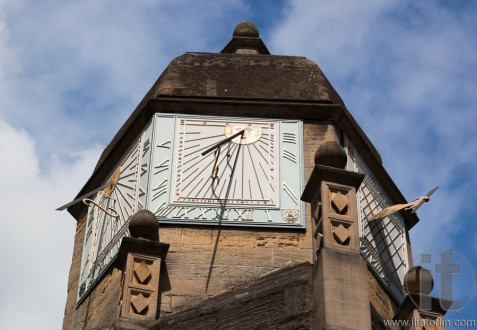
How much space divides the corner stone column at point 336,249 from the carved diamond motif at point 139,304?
211 cm

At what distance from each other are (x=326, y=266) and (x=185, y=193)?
13.5 feet

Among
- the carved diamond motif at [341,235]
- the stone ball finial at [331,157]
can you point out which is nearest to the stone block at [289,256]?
the stone ball finial at [331,157]

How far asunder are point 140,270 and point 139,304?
45cm

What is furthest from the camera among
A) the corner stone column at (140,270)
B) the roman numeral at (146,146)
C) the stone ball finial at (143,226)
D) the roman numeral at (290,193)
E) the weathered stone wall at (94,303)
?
the roman numeral at (146,146)

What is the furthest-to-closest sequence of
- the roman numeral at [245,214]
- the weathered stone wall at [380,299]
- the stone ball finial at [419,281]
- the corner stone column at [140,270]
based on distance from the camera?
the roman numeral at [245,214] → the weathered stone wall at [380,299] → the corner stone column at [140,270] → the stone ball finial at [419,281]

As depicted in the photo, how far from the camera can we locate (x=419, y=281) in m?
13.2

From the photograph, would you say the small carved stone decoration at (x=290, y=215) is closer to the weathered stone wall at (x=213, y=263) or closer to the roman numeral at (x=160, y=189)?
the weathered stone wall at (x=213, y=263)

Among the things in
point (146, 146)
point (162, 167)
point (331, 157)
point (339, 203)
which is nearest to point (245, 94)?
point (146, 146)

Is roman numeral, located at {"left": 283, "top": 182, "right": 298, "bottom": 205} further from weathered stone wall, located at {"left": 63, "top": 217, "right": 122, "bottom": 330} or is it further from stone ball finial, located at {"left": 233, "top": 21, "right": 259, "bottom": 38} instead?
stone ball finial, located at {"left": 233, "top": 21, "right": 259, "bottom": 38}

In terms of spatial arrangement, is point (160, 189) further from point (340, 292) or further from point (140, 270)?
point (340, 292)

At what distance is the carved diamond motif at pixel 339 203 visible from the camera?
12289 millimetres

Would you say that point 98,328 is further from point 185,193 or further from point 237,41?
point 237,41

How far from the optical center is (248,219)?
594 inches

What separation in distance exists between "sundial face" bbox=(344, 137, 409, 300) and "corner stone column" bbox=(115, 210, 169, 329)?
2650 millimetres
